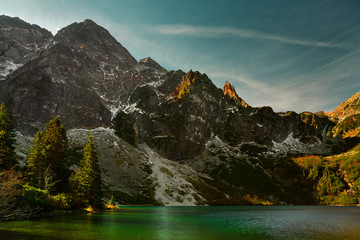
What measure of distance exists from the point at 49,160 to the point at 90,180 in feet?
43.8

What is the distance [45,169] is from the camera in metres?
62.7

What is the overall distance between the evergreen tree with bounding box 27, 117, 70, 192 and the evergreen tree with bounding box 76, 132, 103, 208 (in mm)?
4275

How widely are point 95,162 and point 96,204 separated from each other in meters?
12.7

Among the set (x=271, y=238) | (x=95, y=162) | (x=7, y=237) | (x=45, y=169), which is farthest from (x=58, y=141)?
(x=271, y=238)

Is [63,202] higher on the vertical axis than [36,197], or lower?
lower

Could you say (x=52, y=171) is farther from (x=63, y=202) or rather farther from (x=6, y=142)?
(x=6, y=142)

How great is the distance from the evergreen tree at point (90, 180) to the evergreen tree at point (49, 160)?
14.0 ft

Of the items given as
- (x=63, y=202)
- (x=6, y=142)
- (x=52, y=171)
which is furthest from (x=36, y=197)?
(x=6, y=142)

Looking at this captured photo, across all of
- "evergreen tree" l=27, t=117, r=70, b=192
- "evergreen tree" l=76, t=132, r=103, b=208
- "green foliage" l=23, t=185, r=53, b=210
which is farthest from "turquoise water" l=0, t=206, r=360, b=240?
"evergreen tree" l=76, t=132, r=103, b=208

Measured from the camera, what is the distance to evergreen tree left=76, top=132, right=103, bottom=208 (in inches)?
2906

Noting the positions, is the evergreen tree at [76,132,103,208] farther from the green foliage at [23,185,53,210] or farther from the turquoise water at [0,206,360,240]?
the turquoise water at [0,206,360,240]

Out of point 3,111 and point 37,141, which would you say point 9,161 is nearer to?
point 37,141

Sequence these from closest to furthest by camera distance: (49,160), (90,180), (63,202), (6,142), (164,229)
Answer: (164,229) < (63,202) < (6,142) < (49,160) < (90,180)

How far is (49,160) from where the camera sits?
66000 mm
